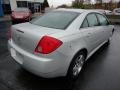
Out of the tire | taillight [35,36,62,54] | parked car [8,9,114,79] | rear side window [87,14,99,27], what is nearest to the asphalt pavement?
the tire

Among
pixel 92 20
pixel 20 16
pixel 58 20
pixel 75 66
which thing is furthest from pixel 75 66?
pixel 20 16

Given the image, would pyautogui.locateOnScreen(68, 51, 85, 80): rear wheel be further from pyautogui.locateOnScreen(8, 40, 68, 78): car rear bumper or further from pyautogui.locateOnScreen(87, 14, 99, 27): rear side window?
pyautogui.locateOnScreen(87, 14, 99, 27): rear side window

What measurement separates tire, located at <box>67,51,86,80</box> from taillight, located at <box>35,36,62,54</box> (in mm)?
656

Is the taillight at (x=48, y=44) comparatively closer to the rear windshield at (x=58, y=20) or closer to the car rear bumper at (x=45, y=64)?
the car rear bumper at (x=45, y=64)

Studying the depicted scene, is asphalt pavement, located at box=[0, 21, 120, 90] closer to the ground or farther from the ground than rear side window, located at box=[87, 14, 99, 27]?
closer to the ground

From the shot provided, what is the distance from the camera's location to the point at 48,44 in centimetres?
290

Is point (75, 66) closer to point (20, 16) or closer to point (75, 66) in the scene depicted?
point (75, 66)

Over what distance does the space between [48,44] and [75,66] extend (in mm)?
1081

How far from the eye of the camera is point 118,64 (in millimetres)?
4758

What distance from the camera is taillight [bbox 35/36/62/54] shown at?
290 cm

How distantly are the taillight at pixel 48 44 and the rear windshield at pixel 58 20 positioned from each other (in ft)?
2.12

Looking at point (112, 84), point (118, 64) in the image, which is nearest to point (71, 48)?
point (112, 84)

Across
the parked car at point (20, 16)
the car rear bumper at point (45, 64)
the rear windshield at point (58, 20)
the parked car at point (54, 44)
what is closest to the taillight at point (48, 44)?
the parked car at point (54, 44)

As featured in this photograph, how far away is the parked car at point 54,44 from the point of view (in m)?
2.92
